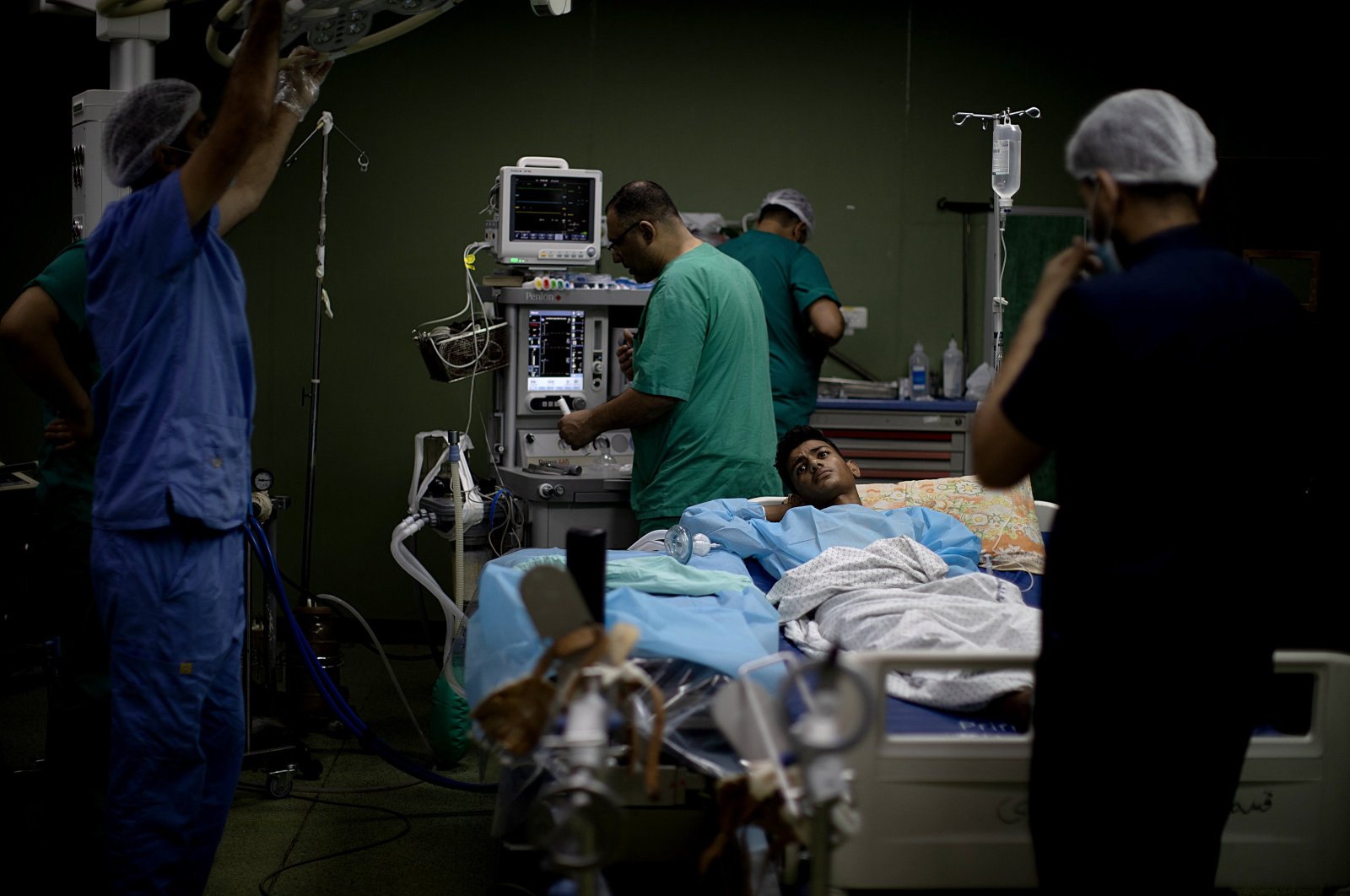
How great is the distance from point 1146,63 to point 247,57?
4.71m

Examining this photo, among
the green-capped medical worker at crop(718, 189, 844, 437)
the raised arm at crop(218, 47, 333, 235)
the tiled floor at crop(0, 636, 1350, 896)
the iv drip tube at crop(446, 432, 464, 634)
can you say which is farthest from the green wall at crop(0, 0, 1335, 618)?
the raised arm at crop(218, 47, 333, 235)

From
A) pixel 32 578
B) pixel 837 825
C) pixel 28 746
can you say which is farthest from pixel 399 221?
pixel 837 825

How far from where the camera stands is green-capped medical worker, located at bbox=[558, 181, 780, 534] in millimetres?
3453

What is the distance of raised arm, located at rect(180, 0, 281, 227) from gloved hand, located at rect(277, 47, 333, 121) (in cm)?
38

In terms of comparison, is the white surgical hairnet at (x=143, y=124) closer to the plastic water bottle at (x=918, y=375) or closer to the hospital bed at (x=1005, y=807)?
the hospital bed at (x=1005, y=807)

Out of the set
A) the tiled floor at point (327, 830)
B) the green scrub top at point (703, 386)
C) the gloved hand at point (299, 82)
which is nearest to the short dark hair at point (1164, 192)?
the tiled floor at point (327, 830)

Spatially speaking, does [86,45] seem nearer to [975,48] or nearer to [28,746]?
[28,746]

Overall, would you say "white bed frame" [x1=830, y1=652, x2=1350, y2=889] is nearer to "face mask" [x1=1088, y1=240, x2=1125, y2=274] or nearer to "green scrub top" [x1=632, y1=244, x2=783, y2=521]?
"face mask" [x1=1088, y1=240, x2=1125, y2=274]

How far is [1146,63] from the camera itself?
5.70 m

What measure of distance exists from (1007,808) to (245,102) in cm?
175

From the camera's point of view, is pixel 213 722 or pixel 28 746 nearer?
pixel 213 722

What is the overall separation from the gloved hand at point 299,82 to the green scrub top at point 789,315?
2.27m

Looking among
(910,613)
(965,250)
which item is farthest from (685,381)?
(965,250)

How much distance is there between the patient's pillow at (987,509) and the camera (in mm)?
3590
